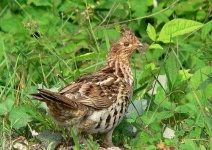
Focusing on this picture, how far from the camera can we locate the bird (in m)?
6.54

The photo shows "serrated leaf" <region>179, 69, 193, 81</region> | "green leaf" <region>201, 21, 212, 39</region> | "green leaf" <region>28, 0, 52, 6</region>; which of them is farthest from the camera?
"green leaf" <region>28, 0, 52, 6</region>

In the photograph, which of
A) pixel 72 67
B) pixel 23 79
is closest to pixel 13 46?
pixel 72 67

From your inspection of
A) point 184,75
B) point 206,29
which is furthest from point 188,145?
point 206,29

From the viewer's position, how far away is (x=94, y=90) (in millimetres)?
6867

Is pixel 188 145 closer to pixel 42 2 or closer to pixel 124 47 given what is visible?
pixel 124 47

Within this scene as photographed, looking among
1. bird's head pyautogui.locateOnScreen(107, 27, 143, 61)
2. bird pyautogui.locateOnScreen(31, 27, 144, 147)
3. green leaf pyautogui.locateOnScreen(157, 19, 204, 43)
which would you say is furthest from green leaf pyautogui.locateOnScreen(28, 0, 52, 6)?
bird pyautogui.locateOnScreen(31, 27, 144, 147)

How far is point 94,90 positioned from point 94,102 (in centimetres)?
16

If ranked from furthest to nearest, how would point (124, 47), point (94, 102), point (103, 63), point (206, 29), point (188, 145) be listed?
point (206, 29) → point (103, 63) → point (124, 47) → point (94, 102) → point (188, 145)

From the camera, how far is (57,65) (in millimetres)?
8492

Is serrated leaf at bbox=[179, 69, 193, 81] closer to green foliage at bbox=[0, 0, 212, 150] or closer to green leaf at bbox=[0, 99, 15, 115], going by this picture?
green foliage at bbox=[0, 0, 212, 150]

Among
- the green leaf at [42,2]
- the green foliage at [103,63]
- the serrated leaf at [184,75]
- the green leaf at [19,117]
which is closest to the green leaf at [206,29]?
the green foliage at [103,63]

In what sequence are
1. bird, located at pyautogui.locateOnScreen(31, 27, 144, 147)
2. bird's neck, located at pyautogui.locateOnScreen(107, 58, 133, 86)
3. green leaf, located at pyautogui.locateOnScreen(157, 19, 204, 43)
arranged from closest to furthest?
1. bird, located at pyautogui.locateOnScreen(31, 27, 144, 147)
2. bird's neck, located at pyautogui.locateOnScreen(107, 58, 133, 86)
3. green leaf, located at pyautogui.locateOnScreen(157, 19, 204, 43)

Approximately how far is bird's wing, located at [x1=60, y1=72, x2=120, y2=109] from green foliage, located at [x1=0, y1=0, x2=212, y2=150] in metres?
0.26

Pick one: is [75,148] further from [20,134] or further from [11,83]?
[11,83]
